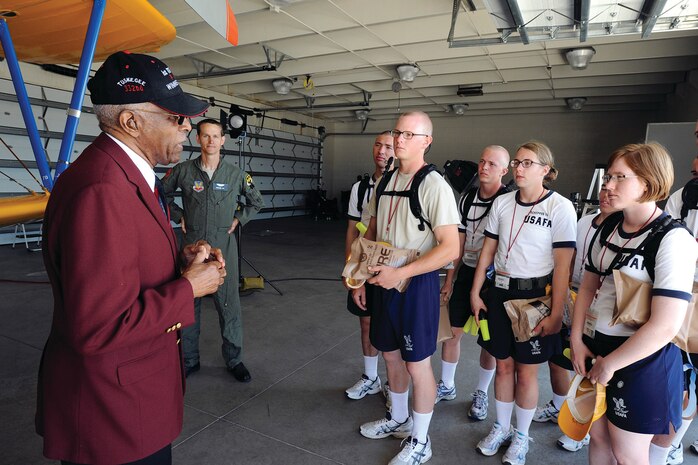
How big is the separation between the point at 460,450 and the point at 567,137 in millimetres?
14029

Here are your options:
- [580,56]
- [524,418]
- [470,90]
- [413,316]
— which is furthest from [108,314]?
[470,90]

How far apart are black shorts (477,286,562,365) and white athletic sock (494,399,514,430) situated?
0.32 meters

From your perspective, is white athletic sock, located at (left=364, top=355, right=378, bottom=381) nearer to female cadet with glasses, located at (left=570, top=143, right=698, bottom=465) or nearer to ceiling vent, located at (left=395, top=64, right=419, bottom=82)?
female cadet with glasses, located at (left=570, top=143, right=698, bottom=465)

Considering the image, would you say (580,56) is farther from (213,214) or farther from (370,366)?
(213,214)

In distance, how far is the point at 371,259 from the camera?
6.95 feet

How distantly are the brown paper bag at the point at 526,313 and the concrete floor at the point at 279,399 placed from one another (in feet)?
2.68

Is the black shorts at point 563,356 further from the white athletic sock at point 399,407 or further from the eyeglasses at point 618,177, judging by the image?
the eyeglasses at point 618,177

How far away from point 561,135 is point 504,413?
1383 centimetres

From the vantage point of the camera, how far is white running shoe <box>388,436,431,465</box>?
2.21 meters

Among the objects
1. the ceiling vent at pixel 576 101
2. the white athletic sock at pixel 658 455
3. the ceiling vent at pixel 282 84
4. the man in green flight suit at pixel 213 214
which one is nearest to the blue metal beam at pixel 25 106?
the man in green flight suit at pixel 213 214

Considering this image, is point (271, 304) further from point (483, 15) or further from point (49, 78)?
point (49, 78)

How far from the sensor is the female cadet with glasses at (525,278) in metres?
2.19

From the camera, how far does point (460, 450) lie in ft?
7.88

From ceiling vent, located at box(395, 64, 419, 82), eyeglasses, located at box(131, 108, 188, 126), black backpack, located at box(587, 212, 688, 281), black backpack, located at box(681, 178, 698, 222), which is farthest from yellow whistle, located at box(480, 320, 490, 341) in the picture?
ceiling vent, located at box(395, 64, 419, 82)
